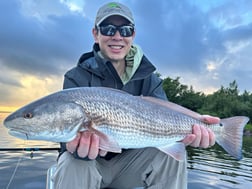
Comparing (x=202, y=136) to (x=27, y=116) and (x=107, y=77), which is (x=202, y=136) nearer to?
(x=107, y=77)

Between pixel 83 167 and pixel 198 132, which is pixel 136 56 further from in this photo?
pixel 83 167

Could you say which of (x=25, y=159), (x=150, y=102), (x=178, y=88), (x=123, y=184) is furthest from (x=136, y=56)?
(x=178, y=88)

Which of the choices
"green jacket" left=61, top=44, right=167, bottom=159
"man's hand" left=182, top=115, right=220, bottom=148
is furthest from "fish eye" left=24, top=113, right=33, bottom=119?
"man's hand" left=182, top=115, right=220, bottom=148

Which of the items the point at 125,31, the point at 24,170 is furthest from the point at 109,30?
the point at 24,170

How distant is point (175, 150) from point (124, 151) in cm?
65

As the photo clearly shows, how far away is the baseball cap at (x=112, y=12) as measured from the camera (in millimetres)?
3889

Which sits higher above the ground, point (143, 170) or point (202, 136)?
point (202, 136)

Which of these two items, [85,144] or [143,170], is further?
[143,170]

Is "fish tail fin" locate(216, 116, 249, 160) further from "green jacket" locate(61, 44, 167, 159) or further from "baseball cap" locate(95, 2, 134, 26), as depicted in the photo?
"baseball cap" locate(95, 2, 134, 26)

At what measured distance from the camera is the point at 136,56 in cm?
411

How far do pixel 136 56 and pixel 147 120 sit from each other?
121 centimetres

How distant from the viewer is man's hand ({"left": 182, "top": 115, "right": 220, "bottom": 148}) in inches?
133

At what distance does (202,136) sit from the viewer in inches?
134

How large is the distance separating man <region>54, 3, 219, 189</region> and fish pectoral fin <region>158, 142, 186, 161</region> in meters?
0.10
